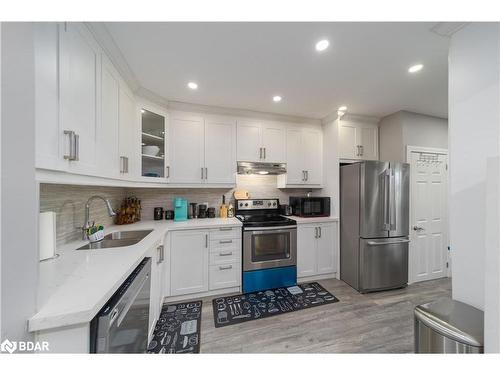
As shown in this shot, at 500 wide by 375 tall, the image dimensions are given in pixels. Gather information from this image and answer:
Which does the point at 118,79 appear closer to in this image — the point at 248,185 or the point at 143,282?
the point at 143,282

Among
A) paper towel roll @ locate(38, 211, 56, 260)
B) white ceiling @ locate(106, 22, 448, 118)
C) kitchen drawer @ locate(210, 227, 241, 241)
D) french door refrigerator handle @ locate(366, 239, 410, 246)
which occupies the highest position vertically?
white ceiling @ locate(106, 22, 448, 118)

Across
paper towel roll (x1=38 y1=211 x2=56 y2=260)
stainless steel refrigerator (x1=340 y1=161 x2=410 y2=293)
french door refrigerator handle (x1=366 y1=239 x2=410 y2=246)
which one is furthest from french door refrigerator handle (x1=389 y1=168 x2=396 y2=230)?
paper towel roll (x1=38 y1=211 x2=56 y2=260)

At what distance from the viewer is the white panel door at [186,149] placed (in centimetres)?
241

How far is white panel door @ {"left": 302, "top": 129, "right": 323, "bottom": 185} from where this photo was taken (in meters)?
2.94

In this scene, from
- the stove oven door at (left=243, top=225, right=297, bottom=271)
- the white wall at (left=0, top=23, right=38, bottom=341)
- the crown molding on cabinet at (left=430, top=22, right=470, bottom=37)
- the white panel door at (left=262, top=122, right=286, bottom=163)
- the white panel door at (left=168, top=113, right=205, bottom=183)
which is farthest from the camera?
the white panel door at (left=262, top=122, right=286, bottom=163)

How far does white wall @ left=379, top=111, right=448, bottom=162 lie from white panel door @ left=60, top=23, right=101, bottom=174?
3.51m

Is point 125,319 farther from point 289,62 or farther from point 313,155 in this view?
point 313,155

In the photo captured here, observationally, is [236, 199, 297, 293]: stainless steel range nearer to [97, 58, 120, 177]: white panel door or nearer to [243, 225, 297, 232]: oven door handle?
[243, 225, 297, 232]: oven door handle

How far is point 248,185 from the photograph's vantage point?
299 centimetres

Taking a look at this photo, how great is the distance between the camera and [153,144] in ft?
7.46

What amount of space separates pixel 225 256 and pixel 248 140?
1.64m

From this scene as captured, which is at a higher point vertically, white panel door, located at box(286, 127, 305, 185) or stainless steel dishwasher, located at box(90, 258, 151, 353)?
white panel door, located at box(286, 127, 305, 185)

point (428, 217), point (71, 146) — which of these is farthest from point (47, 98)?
point (428, 217)
